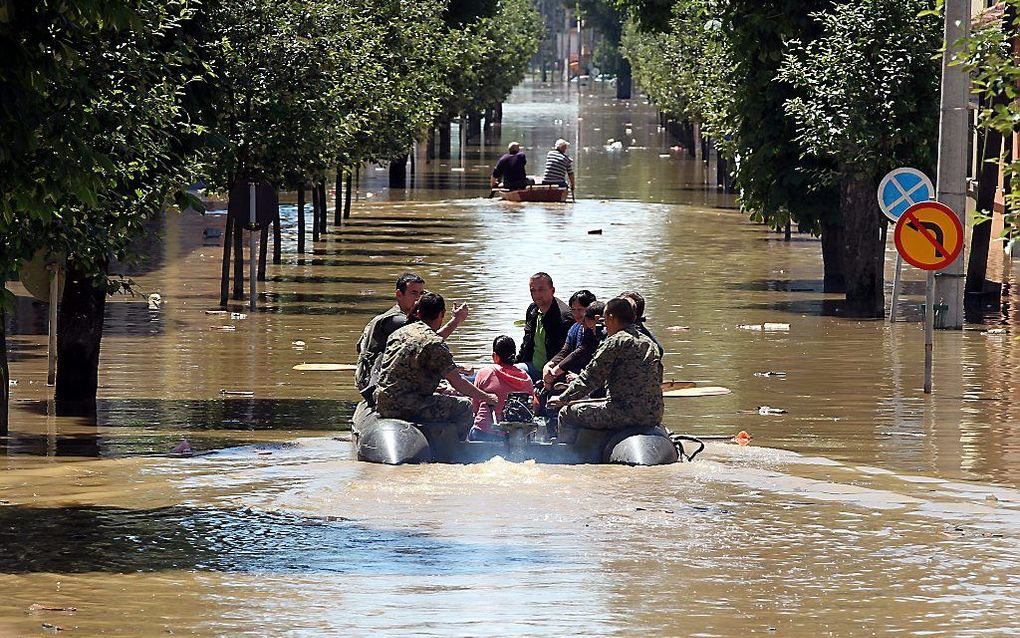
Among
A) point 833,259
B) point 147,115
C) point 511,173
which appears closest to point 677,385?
point 147,115

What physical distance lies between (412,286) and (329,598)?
6.31 metres

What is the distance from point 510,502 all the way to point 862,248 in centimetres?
1638

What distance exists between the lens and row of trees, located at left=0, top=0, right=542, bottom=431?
1147 centimetres

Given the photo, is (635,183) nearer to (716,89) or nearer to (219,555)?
(716,89)

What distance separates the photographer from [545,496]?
13961 millimetres

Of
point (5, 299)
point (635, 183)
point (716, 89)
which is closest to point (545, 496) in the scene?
point (5, 299)

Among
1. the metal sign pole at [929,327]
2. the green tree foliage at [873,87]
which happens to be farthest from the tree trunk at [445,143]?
the metal sign pole at [929,327]

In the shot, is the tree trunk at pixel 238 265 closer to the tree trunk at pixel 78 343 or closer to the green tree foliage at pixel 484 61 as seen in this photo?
the tree trunk at pixel 78 343

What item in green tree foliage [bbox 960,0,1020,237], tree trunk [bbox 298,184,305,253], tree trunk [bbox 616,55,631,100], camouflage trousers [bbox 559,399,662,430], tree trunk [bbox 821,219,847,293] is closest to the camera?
green tree foliage [bbox 960,0,1020,237]

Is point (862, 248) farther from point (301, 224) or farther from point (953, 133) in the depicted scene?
point (301, 224)

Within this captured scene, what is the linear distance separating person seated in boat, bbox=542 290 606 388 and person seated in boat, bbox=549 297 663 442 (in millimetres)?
1127

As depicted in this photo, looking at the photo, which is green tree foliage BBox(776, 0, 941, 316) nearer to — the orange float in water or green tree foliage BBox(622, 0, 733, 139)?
green tree foliage BBox(622, 0, 733, 139)

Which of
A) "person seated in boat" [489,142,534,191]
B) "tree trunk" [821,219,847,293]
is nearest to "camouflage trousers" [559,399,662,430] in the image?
"tree trunk" [821,219,847,293]

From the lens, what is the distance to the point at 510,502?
13.7 metres
